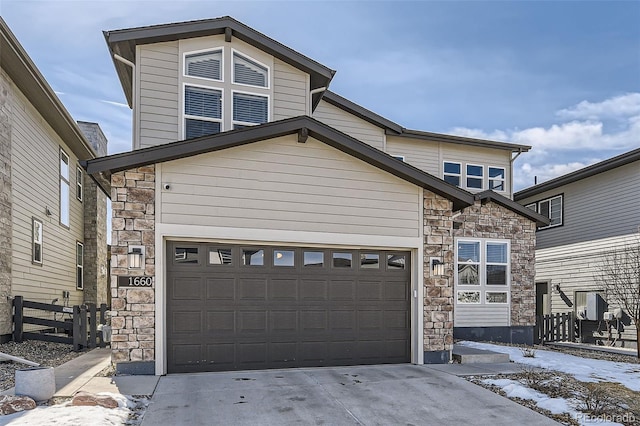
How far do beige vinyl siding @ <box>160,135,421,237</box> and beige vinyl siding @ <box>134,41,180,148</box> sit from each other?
8.90ft

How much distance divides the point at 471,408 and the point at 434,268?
316 cm

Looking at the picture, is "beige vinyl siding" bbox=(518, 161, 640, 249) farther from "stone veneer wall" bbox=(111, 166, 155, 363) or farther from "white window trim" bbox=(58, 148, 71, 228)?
"white window trim" bbox=(58, 148, 71, 228)

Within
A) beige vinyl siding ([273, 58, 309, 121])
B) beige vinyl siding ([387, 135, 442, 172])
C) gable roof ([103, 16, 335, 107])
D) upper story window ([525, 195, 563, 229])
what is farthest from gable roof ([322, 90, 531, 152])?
upper story window ([525, 195, 563, 229])

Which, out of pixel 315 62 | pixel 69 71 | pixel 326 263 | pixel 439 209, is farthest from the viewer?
pixel 69 71

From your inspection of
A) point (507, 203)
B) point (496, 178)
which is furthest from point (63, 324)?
point (496, 178)

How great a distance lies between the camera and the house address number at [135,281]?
23.4 feet

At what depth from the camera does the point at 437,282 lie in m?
8.70

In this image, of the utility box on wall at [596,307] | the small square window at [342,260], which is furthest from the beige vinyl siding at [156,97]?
the utility box on wall at [596,307]

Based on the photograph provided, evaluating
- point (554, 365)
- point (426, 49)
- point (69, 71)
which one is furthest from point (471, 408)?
point (69, 71)

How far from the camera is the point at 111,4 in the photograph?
983 centimetres

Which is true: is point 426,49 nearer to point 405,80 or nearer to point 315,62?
point 405,80

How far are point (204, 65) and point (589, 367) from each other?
1021 centimetres

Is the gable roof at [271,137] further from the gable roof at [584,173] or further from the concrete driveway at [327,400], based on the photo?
the gable roof at [584,173]

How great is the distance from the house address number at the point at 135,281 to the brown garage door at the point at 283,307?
1.18 feet
